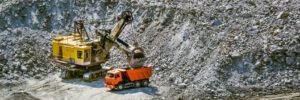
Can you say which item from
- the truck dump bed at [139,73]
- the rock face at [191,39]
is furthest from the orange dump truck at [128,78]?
the rock face at [191,39]

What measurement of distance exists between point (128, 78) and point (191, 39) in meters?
4.54

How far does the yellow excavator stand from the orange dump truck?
6.23 ft

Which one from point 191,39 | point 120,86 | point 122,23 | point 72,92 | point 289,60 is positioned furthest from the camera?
point 191,39

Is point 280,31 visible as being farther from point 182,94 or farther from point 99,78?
point 99,78

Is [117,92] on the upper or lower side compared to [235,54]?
lower

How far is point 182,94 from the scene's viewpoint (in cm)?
2091

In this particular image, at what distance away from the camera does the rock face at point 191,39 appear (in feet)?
69.3

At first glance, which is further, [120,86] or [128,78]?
[128,78]

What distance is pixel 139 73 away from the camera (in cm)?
2200

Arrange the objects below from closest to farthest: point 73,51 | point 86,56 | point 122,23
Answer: point 122,23 → point 86,56 → point 73,51

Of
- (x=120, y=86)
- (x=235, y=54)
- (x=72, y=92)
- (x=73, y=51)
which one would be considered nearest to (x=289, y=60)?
(x=235, y=54)

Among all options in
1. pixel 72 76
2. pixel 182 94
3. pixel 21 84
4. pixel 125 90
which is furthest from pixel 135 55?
pixel 21 84

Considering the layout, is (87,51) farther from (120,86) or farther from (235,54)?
(235,54)

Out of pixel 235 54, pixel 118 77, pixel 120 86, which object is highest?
pixel 235 54
